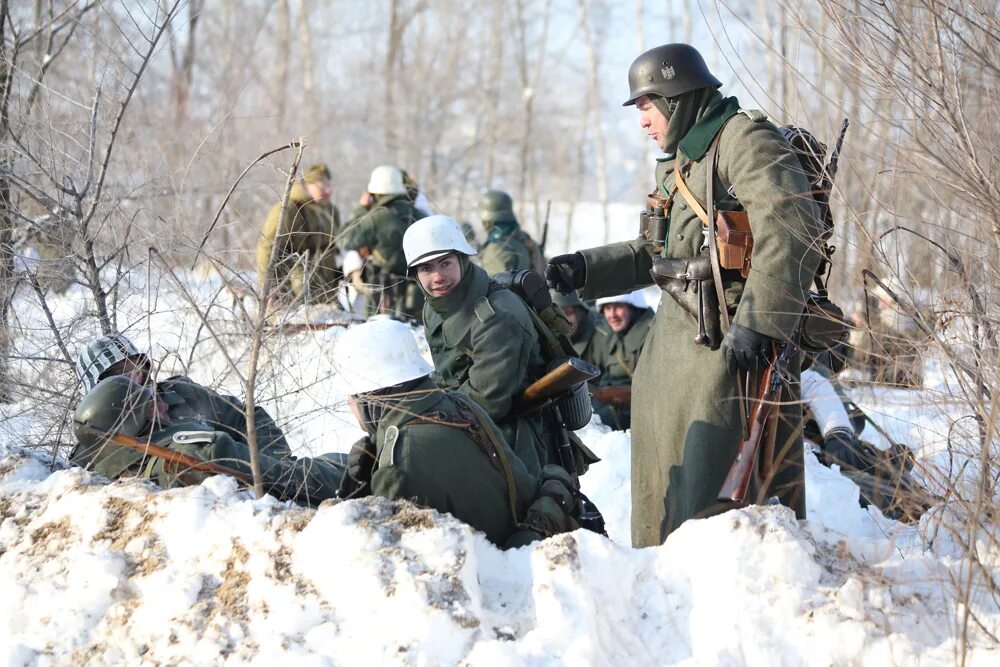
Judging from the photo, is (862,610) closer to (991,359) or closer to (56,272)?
(991,359)

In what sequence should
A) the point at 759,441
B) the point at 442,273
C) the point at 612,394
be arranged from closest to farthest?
the point at 759,441, the point at 442,273, the point at 612,394

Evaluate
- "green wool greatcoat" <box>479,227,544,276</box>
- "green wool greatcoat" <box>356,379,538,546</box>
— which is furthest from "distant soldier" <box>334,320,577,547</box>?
"green wool greatcoat" <box>479,227,544,276</box>

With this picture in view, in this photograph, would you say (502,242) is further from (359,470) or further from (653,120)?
(359,470)

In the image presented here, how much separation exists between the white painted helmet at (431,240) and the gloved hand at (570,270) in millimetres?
744

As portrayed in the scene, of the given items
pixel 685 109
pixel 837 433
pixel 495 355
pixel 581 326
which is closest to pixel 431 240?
pixel 495 355

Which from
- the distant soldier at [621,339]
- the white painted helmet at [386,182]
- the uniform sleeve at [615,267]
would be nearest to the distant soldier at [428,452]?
the uniform sleeve at [615,267]

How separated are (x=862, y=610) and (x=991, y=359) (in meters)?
0.89

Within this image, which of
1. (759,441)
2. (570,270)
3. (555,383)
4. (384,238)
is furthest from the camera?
(384,238)

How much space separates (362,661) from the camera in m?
2.92

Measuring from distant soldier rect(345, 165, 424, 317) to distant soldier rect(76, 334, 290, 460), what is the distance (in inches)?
217

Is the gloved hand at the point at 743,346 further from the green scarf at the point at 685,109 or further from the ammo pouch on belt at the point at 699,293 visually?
the green scarf at the point at 685,109

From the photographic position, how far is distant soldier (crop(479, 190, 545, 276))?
9789 mm

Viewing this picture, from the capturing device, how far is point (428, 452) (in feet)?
12.1

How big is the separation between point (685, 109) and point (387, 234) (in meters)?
6.71
